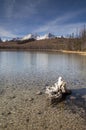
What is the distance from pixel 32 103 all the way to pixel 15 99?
35.2 inches

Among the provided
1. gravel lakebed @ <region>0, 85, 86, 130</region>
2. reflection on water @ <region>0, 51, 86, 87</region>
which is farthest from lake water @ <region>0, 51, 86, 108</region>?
gravel lakebed @ <region>0, 85, 86, 130</region>

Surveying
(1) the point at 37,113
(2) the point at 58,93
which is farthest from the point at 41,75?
(1) the point at 37,113

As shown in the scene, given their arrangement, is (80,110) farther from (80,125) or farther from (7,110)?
(7,110)

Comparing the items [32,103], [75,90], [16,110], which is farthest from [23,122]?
[75,90]

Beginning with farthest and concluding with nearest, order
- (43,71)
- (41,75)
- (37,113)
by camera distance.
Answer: (43,71)
(41,75)
(37,113)

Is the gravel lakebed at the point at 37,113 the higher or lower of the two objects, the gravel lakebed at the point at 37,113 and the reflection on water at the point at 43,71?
the lower

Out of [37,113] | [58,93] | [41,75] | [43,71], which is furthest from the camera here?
→ [43,71]

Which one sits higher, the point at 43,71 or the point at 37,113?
the point at 43,71

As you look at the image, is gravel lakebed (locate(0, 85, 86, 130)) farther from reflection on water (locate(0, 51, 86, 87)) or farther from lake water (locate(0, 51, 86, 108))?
reflection on water (locate(0, 51, 86, 87))

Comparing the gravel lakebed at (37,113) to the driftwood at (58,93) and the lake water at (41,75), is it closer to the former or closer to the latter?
the driftwood at (58,93)

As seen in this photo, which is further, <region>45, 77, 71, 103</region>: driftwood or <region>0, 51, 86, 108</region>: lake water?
<region>0, 51, 86, 108</region>: lake water

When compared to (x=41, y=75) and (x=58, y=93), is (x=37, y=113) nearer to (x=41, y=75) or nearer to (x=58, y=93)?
(x=58, y=93)

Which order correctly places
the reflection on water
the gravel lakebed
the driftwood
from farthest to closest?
the reflection on water → the driftwood → the gravel lakebed

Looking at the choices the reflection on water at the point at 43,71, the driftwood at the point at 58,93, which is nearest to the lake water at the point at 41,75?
the reflection on water at the point at 43,71
